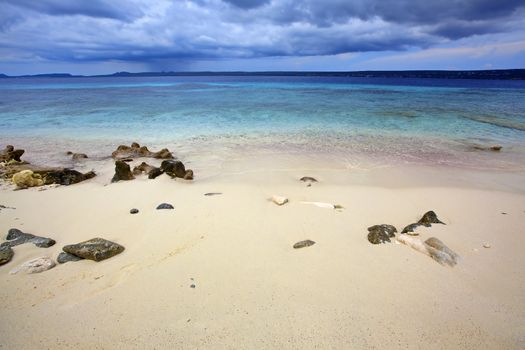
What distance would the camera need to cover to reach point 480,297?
293cm

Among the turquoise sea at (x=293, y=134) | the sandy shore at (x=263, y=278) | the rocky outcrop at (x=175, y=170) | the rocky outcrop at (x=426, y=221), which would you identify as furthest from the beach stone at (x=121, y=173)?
the rocky outcrop at (x=426, y=221)

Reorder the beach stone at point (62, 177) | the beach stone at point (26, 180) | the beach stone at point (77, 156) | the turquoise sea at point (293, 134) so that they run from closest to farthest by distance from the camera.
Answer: the beach stone at point (26, 180)
the beach stone at point (62, 177)
the beach stone at point (77, 156)
the turquoise sea at point (293, 134)

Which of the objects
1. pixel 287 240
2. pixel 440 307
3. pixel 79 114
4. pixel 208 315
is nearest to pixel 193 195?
pixel 287 240

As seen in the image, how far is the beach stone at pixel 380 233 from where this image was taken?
395 cm

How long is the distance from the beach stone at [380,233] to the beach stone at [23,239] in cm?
451

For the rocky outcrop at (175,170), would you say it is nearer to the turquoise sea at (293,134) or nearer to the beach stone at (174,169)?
the beach stone at (174,169)

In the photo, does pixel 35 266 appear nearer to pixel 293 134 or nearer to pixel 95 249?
pixel 95 249

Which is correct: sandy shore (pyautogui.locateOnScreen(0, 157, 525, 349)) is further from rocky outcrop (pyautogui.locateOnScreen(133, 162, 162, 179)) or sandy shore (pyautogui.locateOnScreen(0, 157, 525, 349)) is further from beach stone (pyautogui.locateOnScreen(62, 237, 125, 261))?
rocky outcrop (pyautogui.locateOnScreen(133, 162, 162, 179))

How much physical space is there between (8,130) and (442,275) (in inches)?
756

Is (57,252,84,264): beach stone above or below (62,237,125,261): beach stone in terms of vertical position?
below

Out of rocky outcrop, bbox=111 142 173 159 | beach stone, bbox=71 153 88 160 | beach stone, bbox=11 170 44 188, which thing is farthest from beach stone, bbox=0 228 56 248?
beach stone, bbox=71 153 88 160

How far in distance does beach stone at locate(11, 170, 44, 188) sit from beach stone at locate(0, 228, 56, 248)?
270 cm

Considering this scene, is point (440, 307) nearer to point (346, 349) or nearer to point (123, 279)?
point (346, 349)

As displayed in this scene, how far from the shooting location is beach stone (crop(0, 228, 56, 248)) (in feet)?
12.8
